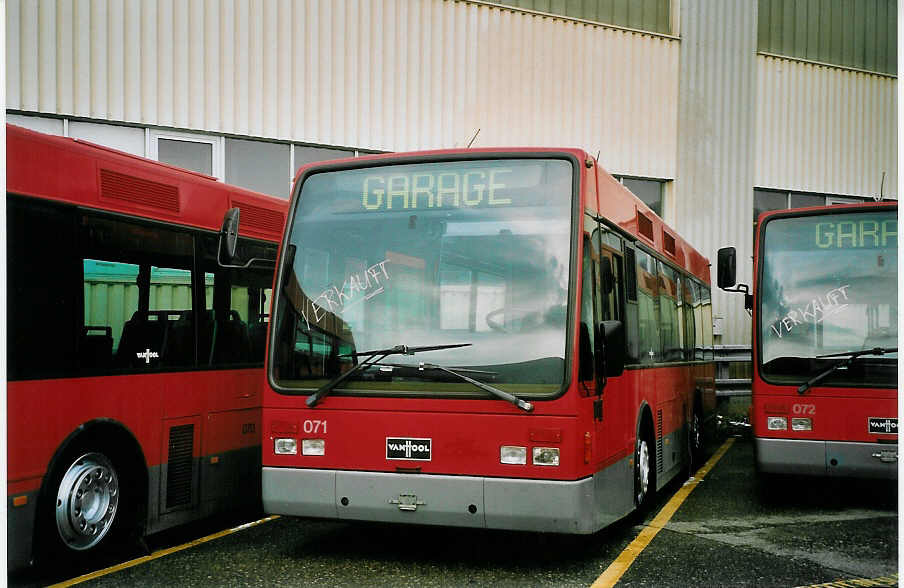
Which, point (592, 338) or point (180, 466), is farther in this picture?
point (180, 466)

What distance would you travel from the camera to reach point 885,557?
7.40 meters

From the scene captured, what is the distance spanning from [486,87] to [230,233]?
32.6 feet

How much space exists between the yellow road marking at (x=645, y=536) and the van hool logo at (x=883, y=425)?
1916 mm

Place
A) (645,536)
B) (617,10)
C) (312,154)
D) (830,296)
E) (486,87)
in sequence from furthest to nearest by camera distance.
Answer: (617,10) → (486,87) → (312,154) → (830,296) → (645,536)

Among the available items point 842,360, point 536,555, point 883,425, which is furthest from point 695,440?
point 536,555

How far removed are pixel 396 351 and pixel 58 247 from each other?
229 cm

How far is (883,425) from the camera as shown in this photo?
9.01 m

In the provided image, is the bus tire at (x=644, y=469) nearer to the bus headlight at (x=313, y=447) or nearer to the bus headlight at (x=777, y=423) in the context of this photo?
the bus headlight at (x=777, y=423)

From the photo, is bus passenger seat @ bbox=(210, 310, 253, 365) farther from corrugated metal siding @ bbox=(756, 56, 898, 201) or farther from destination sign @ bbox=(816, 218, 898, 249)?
corrugated metal siding @ bbox=(756, 56, 898, 201)

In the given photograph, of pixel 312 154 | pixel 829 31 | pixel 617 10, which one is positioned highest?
pixel 617 10

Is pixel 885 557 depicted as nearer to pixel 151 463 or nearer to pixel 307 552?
pixel 307 552

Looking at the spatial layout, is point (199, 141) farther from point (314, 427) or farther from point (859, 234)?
point (859, 234)

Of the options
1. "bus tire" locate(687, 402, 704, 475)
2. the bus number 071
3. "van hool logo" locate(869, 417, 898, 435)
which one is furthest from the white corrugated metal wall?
"van hool logo" locate(869, 417, 898, 435)

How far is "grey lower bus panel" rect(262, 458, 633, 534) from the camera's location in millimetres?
6324
